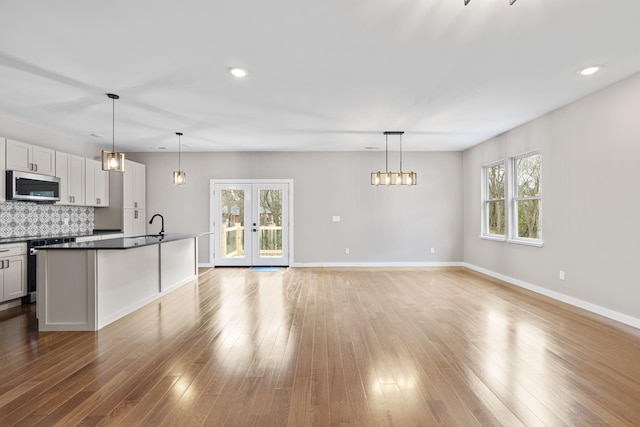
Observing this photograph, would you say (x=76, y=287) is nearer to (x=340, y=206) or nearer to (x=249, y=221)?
(x=249, y=221)

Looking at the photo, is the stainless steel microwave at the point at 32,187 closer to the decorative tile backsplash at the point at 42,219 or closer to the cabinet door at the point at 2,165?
the cabinet door at the point at 2,165

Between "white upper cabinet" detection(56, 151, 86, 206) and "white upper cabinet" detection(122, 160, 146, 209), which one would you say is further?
"white upper cabinet" detection(122, 160, 146, 209)

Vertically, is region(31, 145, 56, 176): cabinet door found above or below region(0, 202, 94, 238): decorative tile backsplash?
above

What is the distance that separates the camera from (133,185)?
712 cm

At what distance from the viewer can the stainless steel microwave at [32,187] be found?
4.59 m

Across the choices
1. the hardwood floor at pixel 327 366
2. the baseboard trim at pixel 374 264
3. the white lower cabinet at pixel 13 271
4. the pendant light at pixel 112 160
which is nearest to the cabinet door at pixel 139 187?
the white lower cabinet at pixel 13 271

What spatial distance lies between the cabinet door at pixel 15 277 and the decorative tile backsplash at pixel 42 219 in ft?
2.14

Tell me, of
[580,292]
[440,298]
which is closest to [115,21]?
[440,298]

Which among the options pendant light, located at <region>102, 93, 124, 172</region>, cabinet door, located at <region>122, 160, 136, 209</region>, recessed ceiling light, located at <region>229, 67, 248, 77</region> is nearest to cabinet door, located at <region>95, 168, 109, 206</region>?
cabinet door, located at <region>122, 160, 136, 209</region>

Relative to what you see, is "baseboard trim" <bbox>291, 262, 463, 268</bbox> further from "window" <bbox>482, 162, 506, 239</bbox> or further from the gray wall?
"window" <bbox>482, 162, 506, 239</bbox>

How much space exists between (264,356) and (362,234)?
5.14 m

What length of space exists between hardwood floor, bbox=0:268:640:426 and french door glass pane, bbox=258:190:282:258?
3138 millimetres

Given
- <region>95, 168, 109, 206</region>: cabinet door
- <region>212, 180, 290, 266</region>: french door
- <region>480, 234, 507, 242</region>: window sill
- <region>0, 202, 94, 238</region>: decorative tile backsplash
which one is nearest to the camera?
<region>0, 202, 94, 238</region>: decorative tile backsplash

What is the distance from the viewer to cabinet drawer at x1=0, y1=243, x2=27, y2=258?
426 cm
